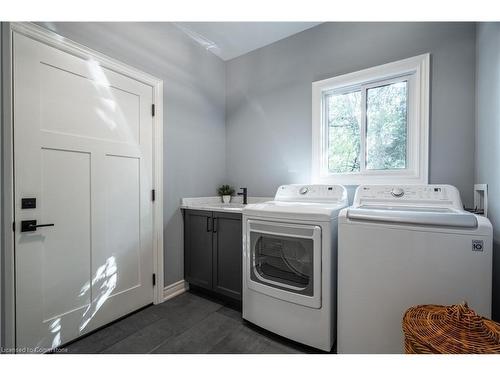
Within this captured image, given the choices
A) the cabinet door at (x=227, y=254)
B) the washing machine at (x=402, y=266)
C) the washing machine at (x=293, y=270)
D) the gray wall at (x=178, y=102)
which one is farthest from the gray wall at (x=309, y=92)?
the washing machine at (x=293, y=270)

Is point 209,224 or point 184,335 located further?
point 209,224

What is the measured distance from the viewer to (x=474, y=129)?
1.64 meters

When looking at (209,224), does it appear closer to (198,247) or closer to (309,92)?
(198,247)

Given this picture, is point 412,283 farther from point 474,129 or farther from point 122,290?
point 122,290

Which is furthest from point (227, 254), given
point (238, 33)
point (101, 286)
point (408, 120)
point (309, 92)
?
point (238, 33)

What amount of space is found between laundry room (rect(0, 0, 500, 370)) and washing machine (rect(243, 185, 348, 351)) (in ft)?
0.05

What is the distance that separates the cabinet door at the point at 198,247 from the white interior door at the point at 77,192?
41 cm

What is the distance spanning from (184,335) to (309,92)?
8.40 feet

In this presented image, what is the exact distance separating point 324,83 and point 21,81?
2419 mm

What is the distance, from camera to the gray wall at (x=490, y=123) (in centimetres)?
125

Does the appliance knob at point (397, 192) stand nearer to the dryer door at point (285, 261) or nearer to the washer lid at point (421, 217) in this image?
the washer lid at point (421, 217)

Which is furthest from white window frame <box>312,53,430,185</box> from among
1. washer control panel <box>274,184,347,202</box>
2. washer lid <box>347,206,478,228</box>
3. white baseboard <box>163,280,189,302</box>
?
white baseboard <box>163,280,189,302</box>

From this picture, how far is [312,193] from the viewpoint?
2062mm

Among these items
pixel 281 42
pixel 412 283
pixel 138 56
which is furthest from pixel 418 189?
pixel 138 56
